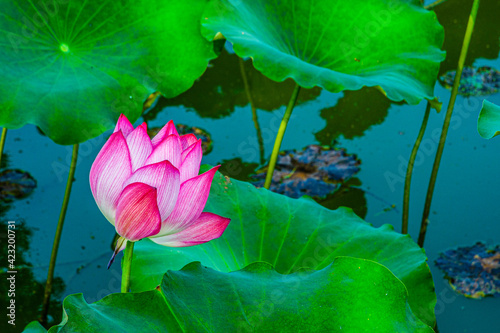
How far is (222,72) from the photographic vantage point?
2.60 metres

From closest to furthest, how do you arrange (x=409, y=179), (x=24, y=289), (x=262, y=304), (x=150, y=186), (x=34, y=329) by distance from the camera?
(x=150, y=186)
(x=262, y=304)
(x=34, y=329)
(x=24, y=289)
(x=409, y=179)

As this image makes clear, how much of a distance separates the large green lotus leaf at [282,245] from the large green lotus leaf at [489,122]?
287mm

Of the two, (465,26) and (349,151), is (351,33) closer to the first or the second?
(349,151)

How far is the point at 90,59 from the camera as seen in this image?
1.49 meters

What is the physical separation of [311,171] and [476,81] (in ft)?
3.29

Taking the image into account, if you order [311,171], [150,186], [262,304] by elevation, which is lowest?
[311,171]

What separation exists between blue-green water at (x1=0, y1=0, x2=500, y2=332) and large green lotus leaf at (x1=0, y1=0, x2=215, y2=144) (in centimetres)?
55

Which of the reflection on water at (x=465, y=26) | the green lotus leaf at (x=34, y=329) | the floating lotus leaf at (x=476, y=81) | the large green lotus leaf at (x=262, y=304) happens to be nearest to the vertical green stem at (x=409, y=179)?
the floating lotus leaf at (x=476, y=81)

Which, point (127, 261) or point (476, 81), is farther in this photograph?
point (476, 81)

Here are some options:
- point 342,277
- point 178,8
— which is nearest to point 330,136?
point 178,8

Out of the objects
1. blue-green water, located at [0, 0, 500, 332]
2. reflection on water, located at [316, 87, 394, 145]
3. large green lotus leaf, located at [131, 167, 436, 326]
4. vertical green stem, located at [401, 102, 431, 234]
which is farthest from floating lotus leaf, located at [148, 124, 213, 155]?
large green lotus leaf, located at [131, 167, 436, 326]

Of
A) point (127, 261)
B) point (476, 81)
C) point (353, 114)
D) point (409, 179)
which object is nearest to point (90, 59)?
point (127, 261)

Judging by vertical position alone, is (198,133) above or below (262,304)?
below

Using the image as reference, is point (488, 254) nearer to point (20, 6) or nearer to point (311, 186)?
point (311, 186)
